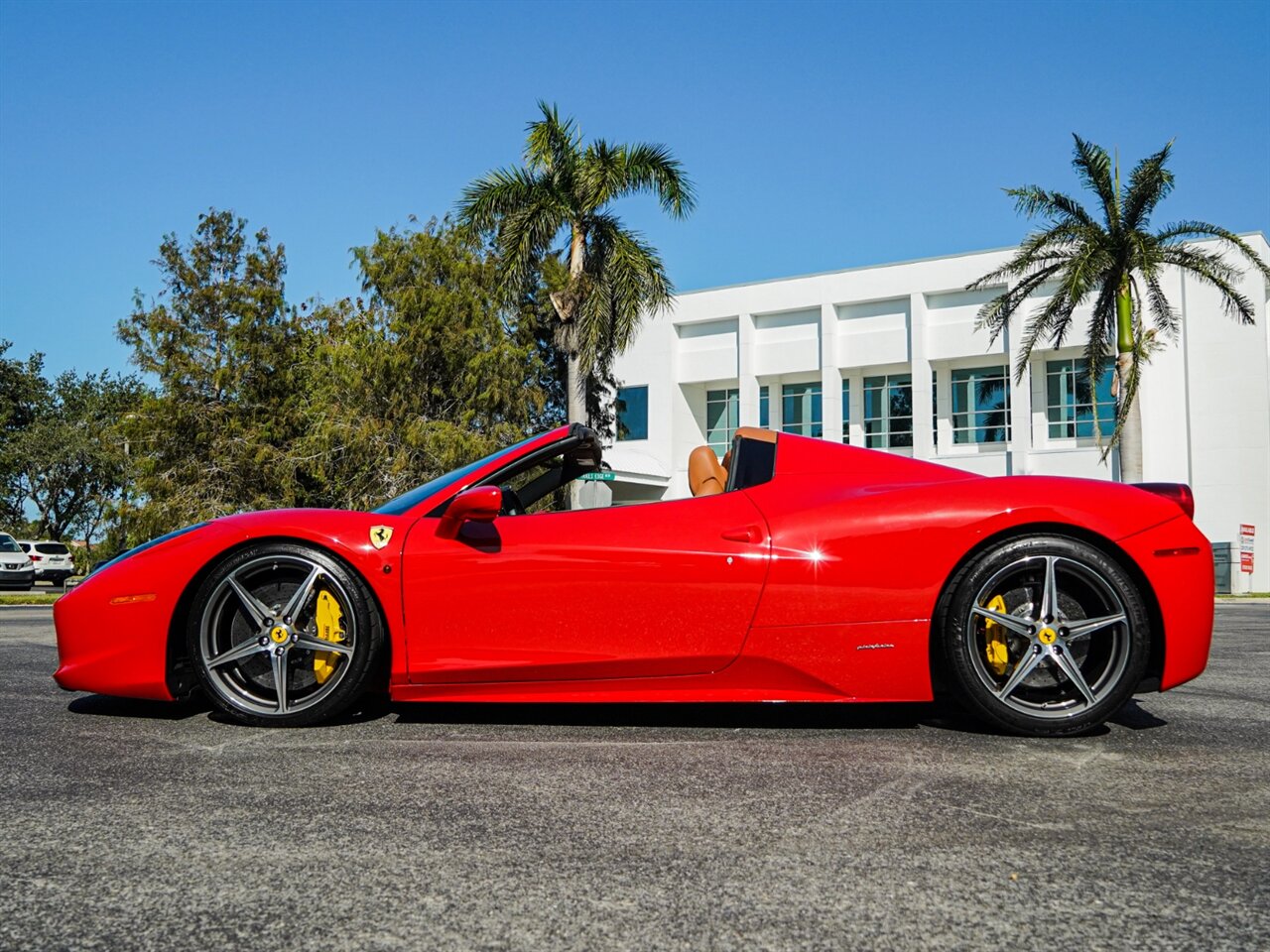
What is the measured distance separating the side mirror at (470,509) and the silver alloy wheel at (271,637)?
1.49 feet

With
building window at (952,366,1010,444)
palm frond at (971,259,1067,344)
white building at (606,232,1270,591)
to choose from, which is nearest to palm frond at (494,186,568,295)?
palm frond at (971,259,1067,344)

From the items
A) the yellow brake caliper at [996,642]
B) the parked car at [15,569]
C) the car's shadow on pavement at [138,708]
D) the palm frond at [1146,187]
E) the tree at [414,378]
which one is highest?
the palm frond at [1146,187]

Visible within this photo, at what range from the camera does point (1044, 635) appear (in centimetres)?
384

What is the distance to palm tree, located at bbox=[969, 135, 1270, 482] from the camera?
25.2 m

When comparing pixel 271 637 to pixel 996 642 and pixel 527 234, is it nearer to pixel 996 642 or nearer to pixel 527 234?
pixel 996 642

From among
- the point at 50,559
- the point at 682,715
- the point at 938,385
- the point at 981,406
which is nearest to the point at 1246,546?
the point at 981,406

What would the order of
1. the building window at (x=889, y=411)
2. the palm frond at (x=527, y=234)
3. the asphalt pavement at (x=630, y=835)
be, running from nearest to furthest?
the asphalt pavement at (x=630, y=835) < the palm frond at (x=527, y=234) < the building window at (x=889, y=411)

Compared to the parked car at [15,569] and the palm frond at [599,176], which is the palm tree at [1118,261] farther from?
the parked car at [15,569]

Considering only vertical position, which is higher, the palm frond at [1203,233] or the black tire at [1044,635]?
the palm frond at [1203,233]

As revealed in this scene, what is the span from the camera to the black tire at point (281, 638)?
405 centimetres

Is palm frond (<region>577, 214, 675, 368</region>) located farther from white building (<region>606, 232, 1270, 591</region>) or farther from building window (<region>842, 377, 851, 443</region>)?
building window (<region>842, 377, 851, 443</region>)

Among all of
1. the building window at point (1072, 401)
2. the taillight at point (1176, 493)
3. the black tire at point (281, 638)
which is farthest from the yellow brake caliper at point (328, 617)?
the building window at point (1072, 401)

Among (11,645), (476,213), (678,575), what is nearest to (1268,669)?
(678,575)

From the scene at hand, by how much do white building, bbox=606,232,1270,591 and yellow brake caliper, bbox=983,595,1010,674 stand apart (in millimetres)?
31322
